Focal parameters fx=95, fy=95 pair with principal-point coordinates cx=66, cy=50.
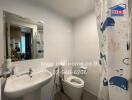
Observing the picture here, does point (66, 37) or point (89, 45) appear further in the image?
point (66, 37)

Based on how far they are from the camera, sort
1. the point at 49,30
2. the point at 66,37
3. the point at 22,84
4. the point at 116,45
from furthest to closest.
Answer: the point at 66,37 → the point at 49,30 → the point at 22,84 → the point at 116,45

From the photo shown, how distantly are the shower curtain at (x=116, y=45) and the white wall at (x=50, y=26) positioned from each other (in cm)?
126

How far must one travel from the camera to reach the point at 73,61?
8.89ft

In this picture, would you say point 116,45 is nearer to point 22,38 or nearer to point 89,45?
point 22,38

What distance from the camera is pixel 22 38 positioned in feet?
5.11

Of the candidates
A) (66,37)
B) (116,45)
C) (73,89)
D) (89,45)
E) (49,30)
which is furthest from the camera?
(66,37)

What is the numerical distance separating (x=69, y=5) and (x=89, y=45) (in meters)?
1.02

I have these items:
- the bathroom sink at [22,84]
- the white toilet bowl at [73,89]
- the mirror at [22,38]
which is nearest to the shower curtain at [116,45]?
the bathroom sink at [22,84]

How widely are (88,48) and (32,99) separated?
1605mm

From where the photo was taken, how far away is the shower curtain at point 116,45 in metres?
0.80

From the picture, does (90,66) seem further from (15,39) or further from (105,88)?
(15,39)

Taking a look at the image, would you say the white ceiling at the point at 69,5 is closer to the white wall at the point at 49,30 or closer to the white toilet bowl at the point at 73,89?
the white wall at the point at 49,30

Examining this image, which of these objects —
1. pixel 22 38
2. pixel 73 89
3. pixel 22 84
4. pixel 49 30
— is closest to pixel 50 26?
pixel 49 30

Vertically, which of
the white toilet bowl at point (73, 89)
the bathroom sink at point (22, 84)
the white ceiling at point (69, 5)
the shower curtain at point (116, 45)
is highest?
the white ceiling at point (69, 5)
